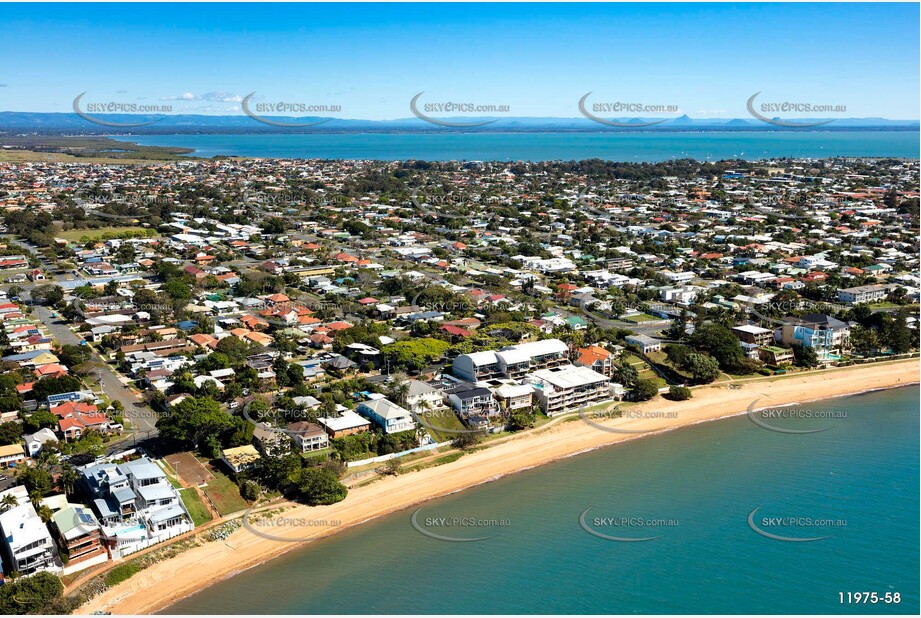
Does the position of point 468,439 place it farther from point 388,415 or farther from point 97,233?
point 97,233

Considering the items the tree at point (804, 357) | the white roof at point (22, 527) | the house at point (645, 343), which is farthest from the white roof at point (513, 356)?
the white roof at point (22, 527)

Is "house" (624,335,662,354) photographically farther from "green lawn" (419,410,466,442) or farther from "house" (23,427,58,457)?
"house" (23,427,58,457)

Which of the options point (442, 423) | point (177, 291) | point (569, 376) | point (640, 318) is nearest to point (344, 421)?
point (442, 423)

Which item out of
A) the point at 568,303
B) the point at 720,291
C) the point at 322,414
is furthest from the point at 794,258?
the point at 322,414

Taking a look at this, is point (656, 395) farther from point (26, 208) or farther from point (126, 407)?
point (26, 208)

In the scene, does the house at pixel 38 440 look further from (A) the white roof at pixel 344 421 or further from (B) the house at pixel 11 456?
(A) the white roof at pixel 344 421

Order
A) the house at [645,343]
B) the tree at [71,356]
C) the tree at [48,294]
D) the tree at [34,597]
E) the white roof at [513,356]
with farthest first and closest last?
the tree at [48,294] → the house at [645,343] → the tree at [71,356] → the white roof at [513,356] → the tree at [34,597]

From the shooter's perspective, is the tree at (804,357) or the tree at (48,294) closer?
the tree at (804,357)
